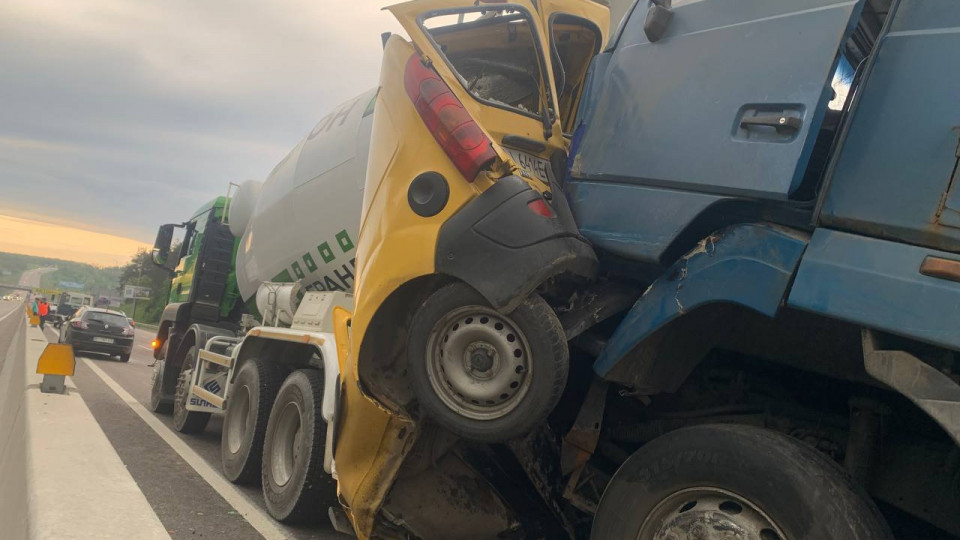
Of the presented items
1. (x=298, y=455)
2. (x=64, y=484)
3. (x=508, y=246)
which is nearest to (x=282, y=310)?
(x=298, y=455)

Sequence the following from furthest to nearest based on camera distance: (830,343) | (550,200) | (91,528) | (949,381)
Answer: (91,528) → (550,200) → (830,343) → (949,381)

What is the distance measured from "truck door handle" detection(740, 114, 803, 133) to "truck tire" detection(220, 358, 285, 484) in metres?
4.17

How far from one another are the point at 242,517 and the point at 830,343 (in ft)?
12.9

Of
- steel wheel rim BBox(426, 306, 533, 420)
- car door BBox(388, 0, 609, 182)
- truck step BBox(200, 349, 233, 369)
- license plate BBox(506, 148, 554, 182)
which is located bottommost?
truck step BBox(200, 349, 233, 369)

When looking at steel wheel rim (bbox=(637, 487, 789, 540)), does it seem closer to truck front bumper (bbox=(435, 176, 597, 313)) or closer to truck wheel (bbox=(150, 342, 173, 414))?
truck front bumper (bbox=(435, 176, 597, 313))

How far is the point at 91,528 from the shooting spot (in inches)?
139

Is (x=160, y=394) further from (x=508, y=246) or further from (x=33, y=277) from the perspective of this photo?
(x=33, y=277)

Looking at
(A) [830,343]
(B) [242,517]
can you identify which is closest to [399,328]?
(A) [830,343]

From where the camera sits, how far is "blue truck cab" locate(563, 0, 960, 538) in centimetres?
196

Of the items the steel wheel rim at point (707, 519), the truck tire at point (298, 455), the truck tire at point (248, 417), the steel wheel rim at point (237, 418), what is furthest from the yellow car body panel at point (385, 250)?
the steel wheel rim at point (237, 418)

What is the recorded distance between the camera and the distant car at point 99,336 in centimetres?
1850

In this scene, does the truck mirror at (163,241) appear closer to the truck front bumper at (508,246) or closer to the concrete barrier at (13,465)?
the concrete barrier at (13,465)

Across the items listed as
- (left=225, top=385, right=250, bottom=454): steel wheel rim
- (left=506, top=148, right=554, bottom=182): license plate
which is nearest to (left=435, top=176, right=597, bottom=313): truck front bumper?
(left=506, top=148, right=554, bottom=182): license plate

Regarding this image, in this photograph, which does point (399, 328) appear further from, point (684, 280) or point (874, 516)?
point (874, 516)
